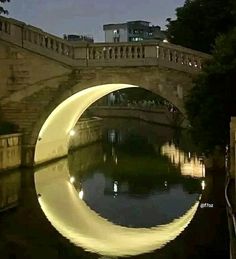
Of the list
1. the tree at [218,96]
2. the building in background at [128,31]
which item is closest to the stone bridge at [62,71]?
the tree at [218,96]

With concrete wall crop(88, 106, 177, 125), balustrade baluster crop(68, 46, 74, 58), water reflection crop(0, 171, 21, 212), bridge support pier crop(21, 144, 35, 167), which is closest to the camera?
water reflection crop(0, 171, 21, 212)

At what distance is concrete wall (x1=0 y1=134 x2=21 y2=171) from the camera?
18.5 meters

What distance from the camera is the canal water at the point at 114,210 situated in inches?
417

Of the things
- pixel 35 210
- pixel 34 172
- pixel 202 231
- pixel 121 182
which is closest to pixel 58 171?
pixel 34 172

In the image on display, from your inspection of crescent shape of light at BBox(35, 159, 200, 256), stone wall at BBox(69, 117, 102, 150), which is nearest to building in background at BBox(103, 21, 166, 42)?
stone wall at BBox(69, 117, 102, 150)

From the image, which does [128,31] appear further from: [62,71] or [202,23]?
[62,71]

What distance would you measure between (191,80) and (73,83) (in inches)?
160

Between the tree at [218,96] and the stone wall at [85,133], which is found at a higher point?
the tree at [218,96]

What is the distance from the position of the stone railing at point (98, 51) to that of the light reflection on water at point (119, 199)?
12.9ft

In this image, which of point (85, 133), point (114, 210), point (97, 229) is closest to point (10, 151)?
point (114, 210)

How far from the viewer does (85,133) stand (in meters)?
30.8

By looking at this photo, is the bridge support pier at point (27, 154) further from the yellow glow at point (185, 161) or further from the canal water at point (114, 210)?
the yellow glow at point (185, 161)

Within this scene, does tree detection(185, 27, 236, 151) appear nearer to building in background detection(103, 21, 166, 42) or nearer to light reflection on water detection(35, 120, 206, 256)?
light reflection on water detection(35, 120, 206, 256)

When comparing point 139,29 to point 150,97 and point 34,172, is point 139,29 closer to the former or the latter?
point 150,97
